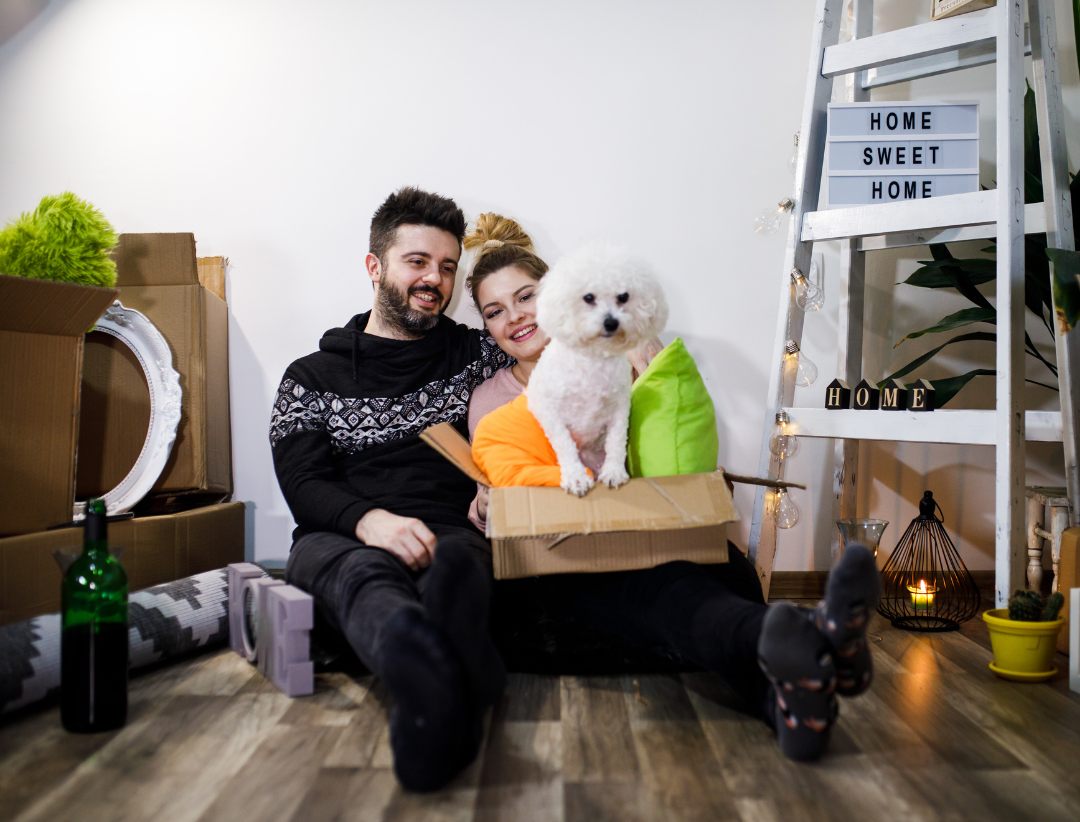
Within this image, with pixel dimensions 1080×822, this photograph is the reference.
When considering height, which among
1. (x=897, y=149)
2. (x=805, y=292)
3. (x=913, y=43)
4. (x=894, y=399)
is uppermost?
(x=913, y=43)

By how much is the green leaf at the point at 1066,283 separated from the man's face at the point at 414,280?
138 cm

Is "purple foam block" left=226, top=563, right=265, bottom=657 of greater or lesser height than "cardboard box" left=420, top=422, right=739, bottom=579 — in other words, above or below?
below

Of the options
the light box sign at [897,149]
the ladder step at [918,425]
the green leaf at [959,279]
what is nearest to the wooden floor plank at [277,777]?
the ladder step at [918,425]

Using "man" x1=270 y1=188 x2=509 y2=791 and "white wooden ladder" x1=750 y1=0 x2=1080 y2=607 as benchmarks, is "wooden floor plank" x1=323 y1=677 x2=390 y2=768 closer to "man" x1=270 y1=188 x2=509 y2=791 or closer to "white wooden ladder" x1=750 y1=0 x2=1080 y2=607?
"man" x1=270 y1=188 x2=509 y2=791

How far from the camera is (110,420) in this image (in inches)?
79.4

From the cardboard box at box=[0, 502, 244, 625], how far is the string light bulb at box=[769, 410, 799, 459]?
144 centimetres

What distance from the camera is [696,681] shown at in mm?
1442

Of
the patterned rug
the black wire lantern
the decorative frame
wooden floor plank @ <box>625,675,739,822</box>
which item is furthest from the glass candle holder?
the decorative frame

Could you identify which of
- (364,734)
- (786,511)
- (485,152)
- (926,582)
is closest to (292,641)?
(364,734)

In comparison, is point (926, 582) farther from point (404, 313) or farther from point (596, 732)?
point (404, 313)

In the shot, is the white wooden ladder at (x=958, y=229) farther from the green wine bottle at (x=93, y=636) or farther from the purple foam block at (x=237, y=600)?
the green wine bottle at (x=93, y=636)

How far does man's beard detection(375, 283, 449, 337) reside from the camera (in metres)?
1.90

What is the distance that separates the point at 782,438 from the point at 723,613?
780 millimetres

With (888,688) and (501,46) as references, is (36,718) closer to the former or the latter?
(888,688)
